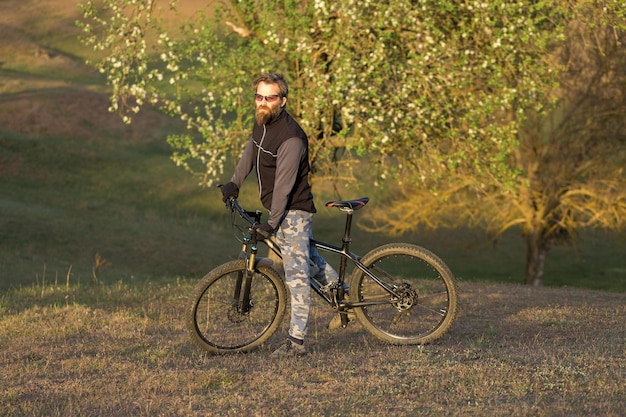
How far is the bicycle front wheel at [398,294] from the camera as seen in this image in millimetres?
8828

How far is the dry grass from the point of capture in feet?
21.6

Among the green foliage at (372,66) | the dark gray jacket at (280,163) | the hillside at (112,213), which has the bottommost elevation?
the hillside at (112,213)

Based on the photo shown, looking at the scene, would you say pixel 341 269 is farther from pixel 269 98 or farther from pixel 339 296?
pixel 269 98

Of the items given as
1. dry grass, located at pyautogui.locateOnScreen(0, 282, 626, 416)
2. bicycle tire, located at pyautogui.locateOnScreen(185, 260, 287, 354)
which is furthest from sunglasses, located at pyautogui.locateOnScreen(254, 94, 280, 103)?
dry grass, located at pyautogui.locateOnScreen(0, 282, 626, 416)

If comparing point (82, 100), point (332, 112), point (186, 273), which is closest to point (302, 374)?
point (332, 112)

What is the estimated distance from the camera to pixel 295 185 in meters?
8.37

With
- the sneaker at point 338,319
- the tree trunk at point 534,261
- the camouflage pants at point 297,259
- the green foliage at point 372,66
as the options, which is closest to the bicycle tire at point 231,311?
the camouflage pants at point 297,259

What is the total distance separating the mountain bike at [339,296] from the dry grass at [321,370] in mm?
224

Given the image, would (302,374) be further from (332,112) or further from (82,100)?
(82,100)

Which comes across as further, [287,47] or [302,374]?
[287,47]

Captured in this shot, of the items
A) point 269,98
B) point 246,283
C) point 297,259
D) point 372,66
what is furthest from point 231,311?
point 372,66

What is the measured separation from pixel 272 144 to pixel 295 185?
1.50 ft

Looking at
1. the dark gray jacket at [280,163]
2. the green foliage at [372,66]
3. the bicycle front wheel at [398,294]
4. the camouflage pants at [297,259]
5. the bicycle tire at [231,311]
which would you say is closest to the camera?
the dark gray jacket at [280,163]

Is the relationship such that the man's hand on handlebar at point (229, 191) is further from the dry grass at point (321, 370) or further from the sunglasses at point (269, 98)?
the dry grass at point (321, 370)
